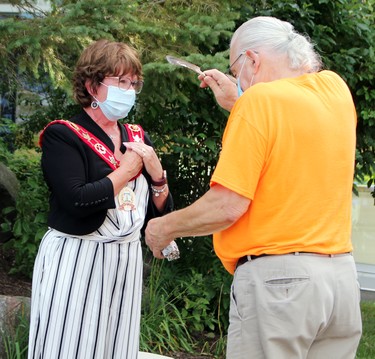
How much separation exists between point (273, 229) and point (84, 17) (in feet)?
7.11

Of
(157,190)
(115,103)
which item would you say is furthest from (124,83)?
(157,190)

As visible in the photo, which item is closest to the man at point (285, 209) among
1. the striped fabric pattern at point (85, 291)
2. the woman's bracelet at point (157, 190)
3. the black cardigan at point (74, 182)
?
the black cardigan at point (74, 182)

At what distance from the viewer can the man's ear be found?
262 cm

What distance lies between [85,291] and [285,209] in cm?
107

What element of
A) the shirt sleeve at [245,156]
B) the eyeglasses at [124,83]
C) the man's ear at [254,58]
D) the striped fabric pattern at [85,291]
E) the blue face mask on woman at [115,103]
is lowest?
the striped fabric pattern at [85,291]

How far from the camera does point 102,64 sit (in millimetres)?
3223

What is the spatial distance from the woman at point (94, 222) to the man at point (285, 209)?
602mm

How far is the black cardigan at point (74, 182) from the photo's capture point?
3014 millimetres

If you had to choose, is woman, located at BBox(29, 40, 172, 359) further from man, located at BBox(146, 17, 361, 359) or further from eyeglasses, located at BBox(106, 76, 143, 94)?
man, located at BBox(146, 17, 361, 359)

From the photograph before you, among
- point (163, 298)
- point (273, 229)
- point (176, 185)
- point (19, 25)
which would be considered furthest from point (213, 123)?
point (273, 229)

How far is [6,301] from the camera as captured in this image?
4402 millimetres

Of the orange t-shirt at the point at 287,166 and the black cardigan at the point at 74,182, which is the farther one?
the black cardigan at the point at 74,182

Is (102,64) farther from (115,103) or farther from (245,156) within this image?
(245,156)

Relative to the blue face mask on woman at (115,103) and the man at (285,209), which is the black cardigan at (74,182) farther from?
the man at (285,209)
